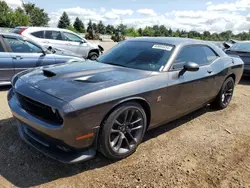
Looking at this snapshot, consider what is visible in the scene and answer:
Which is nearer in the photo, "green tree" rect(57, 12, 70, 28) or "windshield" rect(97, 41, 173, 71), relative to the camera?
"windshield" rect(97, 41, 173, 71)

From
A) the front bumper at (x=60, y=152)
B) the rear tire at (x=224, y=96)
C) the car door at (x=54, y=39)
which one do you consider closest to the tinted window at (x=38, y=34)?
the car door at (x=54, y=39)

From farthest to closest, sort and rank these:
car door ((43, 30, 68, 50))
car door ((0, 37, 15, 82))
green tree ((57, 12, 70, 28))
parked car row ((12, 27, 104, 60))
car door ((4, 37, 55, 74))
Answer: green tree ((57, 12, 70, 28)) → car door ((43, 30, 68, 50)) → parked car row ((12, 27, 104, 60)) → car door ((4, 37, 55, 74)) → car door ((0, 37, 15, 82))

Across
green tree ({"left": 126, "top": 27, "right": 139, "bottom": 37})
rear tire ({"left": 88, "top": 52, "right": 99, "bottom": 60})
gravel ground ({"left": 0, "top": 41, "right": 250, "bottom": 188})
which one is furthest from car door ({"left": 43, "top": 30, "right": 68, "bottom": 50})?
green tree ({"left": 126, "top": 27, "right": 139, "bottom": 37})

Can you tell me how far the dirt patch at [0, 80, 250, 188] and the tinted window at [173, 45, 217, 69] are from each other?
109 centimetres

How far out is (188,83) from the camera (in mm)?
3832

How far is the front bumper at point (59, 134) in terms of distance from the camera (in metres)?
2.54

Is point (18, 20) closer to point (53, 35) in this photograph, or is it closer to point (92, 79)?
point (53, 35)

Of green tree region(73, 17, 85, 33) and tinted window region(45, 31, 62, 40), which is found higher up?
tinted window region(45, 31, 62, 40)

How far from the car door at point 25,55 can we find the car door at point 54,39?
3585mm

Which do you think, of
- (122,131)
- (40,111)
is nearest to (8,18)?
(40,111)

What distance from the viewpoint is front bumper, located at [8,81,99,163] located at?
2.54 m

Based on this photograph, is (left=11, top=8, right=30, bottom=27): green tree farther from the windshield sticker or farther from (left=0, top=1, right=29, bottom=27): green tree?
the windshield sticker

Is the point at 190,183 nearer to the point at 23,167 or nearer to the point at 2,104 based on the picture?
the point at 23,167

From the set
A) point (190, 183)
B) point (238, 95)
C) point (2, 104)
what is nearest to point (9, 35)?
point (2, 104)
